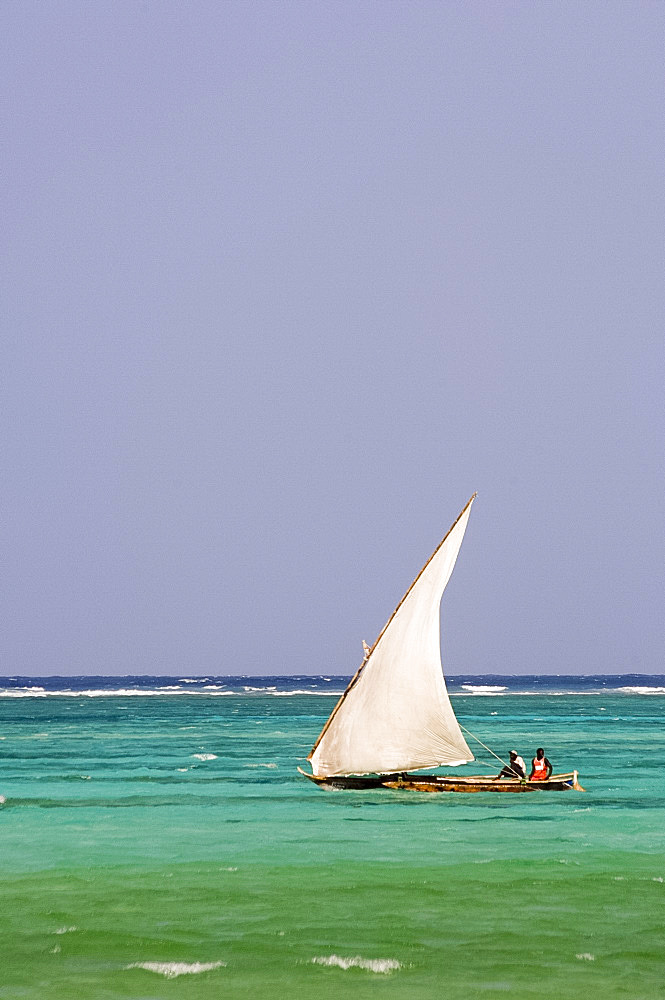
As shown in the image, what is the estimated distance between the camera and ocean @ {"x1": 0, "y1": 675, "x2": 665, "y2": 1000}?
15.1m

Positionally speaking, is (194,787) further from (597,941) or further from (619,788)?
(597,941)

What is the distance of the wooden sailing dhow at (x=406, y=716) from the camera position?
35125 millimetres

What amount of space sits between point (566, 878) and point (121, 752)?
39.6 meters

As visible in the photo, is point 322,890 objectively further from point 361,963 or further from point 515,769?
point 515,769

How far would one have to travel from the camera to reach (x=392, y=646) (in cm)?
3522

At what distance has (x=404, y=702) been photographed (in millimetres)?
35719

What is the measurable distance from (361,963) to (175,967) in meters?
2.46

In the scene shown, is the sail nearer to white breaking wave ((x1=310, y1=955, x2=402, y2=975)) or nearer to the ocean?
the ocean

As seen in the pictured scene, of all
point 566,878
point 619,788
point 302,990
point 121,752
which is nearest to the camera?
point 302,990

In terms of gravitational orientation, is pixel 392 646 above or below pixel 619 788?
above

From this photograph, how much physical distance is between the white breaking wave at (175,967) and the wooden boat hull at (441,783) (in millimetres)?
19797

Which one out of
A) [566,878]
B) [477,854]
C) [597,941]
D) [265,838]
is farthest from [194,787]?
[597,941]

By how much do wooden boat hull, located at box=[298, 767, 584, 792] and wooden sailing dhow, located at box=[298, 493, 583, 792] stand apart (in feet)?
0.10

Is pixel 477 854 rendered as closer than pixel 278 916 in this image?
No
